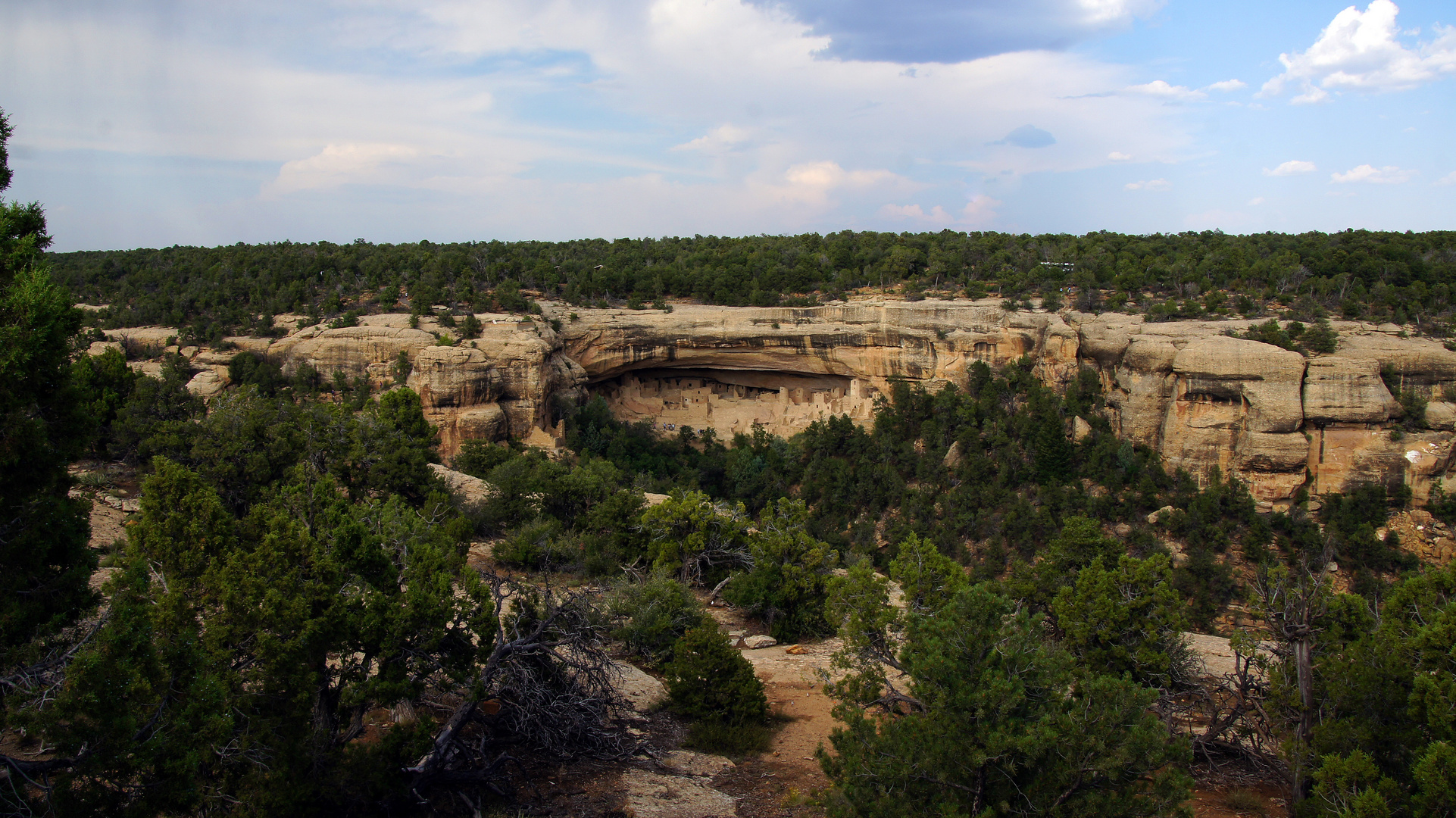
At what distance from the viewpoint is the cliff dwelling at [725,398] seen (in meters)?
39.8

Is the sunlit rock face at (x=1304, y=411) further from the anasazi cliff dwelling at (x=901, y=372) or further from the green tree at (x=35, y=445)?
the green tree at (x=35, y=445)

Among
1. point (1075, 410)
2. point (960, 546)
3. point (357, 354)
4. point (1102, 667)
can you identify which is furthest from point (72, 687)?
point (1075, 410)

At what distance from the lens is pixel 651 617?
11617mm

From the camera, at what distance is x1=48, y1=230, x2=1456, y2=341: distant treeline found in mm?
32406

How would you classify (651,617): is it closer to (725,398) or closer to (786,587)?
(786,587)

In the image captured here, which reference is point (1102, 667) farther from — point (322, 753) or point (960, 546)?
point (960, 546)

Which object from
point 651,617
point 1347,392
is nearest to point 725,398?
point 1347,392

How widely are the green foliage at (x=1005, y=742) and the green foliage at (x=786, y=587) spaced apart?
7.48 m

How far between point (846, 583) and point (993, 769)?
321cm

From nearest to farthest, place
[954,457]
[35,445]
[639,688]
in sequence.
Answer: [35,445] → [639,688] → [954,457]

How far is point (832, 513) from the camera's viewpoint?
31.2m

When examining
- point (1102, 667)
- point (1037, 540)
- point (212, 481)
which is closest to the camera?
point (1102, 667)

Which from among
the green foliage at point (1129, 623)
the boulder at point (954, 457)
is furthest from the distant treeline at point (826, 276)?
the green foliage at point (1129, 623)

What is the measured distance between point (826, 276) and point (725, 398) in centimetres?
824
